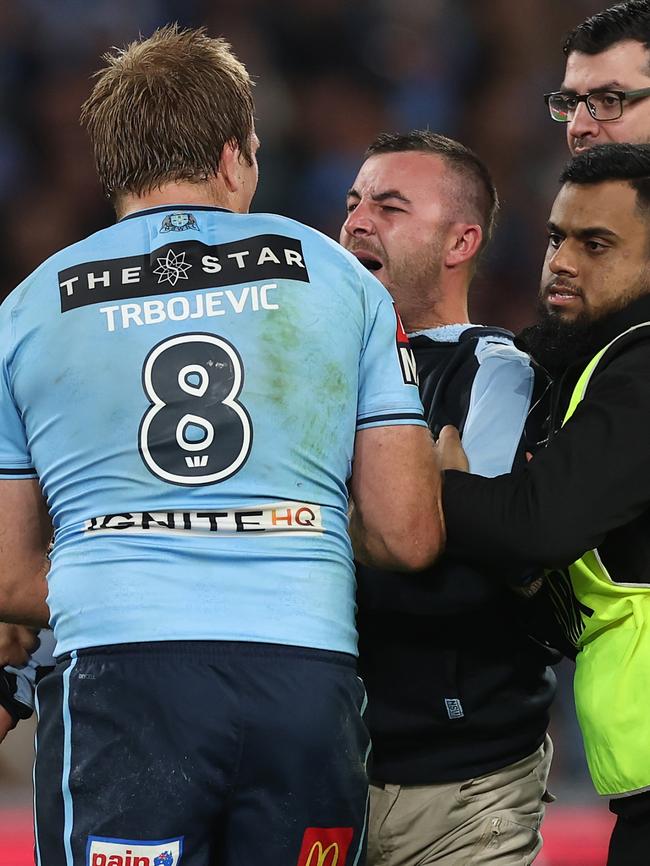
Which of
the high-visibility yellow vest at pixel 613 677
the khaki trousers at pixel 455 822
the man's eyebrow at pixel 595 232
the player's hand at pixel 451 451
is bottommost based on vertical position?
the khaki trousers at pixel 455 822

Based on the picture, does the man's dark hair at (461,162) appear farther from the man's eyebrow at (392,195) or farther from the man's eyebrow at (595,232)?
the man's eyebrow at (595,232)

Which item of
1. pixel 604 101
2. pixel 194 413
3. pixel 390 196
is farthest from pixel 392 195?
pixel 194 413

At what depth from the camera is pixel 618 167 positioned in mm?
2670

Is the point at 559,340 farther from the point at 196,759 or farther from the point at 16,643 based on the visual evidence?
the point at 16,643

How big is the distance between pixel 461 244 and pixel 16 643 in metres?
1.46

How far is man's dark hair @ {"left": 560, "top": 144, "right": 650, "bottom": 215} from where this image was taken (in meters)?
2.65

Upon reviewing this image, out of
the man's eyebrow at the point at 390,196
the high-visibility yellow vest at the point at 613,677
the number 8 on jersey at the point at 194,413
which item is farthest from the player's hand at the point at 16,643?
the man's eyebrow at the point at 390,196

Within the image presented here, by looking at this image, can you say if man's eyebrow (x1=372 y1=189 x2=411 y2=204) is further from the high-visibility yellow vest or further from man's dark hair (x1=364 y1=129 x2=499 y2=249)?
the high-visibility yellow vest

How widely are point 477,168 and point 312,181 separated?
12.1ft

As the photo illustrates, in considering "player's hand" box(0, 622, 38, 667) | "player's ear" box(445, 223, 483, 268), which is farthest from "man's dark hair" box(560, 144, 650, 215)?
"player's hand" box(0, 622, 38, 667)

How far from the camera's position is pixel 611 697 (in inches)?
91.1

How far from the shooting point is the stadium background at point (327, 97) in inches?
272

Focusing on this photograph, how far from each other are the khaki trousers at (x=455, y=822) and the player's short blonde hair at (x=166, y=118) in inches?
54.8

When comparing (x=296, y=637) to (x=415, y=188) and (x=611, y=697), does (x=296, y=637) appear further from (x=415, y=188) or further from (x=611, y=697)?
(x=415, y=188)
